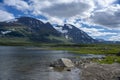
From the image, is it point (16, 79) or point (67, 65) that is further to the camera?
point (67, 65)

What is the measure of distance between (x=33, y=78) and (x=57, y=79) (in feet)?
16.8

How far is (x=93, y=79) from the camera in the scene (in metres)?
43.4

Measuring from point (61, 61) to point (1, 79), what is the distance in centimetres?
2914

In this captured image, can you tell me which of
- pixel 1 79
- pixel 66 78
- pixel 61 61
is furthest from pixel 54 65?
pixel 1 79

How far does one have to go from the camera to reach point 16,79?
44.8 m

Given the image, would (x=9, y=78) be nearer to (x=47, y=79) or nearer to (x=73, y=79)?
(x=47, y=79)

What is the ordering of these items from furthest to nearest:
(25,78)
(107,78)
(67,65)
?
(67,65) < (25,78) < (107,78)

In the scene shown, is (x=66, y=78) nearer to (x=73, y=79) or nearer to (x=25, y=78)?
(x=73, y=79)

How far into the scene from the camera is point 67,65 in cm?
6906

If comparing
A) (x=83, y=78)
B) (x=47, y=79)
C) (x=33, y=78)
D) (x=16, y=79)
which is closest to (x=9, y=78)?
(x=16, y=79)

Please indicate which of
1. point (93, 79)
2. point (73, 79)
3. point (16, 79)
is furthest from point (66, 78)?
→ point (16, 79)

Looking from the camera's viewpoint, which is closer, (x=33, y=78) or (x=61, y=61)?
(x=33, y=78)

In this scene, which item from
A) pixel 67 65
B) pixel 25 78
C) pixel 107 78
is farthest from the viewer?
pixel 67 65

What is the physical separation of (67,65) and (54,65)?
413 cm
